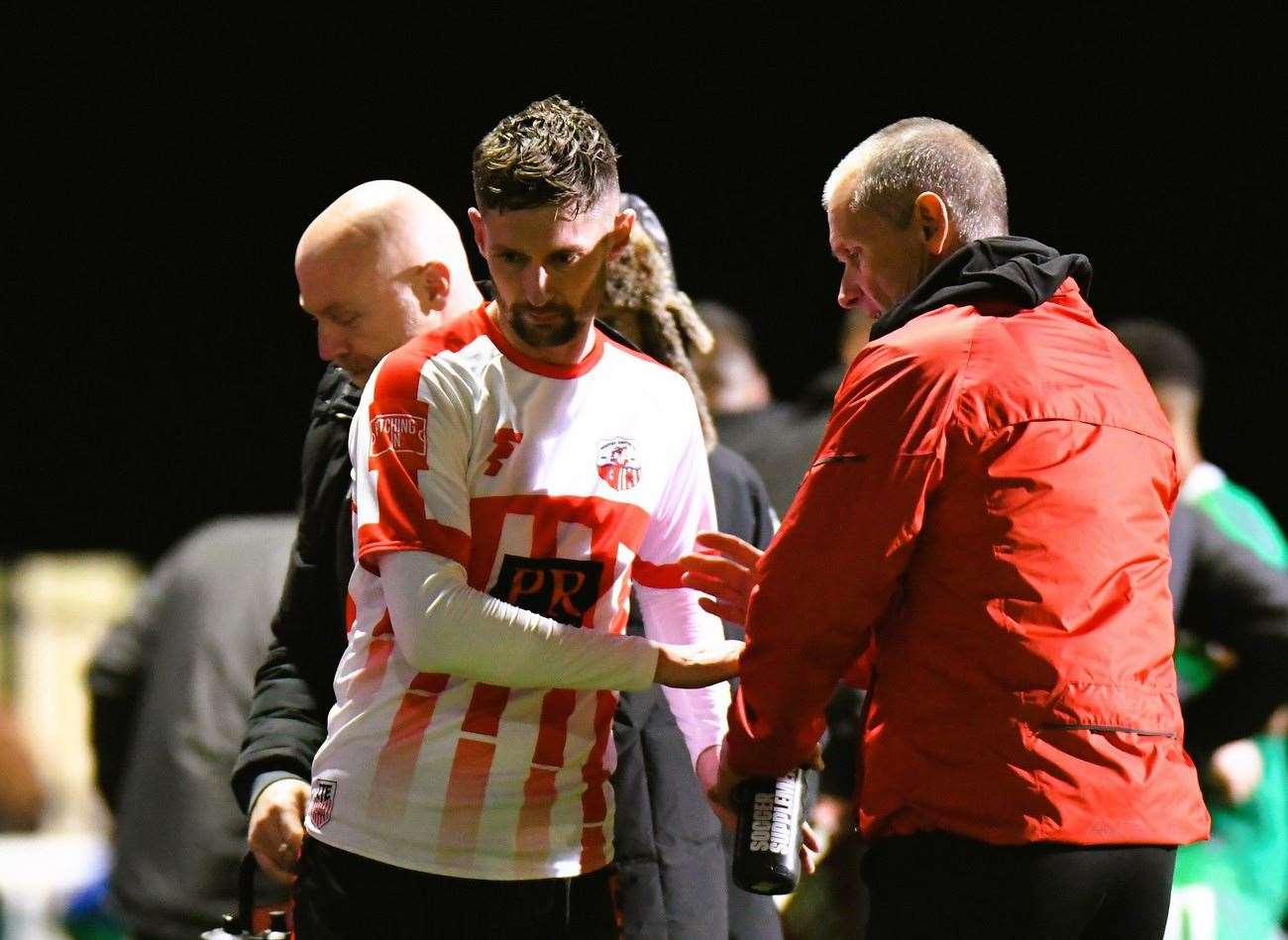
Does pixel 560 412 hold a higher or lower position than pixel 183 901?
higher

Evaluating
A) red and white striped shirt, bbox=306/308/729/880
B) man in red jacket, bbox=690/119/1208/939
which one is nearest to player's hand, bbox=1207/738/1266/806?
man in red jacket, bbox=690/119/1208/939

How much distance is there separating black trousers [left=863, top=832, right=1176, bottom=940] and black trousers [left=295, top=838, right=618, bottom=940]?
339mm

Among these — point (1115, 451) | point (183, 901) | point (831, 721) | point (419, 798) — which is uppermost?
point (1115, 451)

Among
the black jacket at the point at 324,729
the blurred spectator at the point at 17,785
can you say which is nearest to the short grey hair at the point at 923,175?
the black jacket at the point at 324,729

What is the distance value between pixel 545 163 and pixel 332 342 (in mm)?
475

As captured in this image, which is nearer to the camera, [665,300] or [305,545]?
[305,545]

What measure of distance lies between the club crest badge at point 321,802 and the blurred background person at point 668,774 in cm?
42

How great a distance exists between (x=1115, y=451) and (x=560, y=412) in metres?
0.60

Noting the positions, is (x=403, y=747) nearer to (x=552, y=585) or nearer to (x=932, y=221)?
(x=552, y=585)

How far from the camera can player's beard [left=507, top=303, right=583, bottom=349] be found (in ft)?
5.93

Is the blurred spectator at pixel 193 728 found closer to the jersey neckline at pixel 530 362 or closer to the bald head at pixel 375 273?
the bald head at pixel 375 273

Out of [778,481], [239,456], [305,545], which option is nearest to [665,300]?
[305,545]

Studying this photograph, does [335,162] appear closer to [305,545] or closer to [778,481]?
[778,481]

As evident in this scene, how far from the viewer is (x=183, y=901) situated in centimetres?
325
